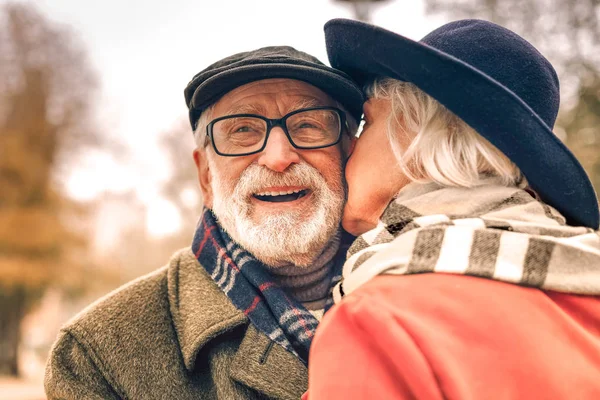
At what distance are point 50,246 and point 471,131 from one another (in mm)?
20911

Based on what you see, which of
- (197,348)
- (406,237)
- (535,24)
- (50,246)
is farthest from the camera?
(50,246)

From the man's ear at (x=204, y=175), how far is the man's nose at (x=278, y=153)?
1.58 feet

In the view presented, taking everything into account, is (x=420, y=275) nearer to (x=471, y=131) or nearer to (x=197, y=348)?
(x=471, y=131)

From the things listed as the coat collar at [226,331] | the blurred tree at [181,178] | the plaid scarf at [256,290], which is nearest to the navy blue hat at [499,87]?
the plaid scarf at [256,290]

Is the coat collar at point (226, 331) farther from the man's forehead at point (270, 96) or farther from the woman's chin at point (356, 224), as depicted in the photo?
the man's forehead at point (270, 96)

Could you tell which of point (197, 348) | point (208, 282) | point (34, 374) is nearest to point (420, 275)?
point (197, 348)

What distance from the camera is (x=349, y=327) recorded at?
1226 millimetres

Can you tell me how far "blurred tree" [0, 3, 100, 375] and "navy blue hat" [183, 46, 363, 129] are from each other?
19458 millimetres

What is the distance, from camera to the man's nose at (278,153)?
2273 mm

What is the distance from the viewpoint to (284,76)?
231cm

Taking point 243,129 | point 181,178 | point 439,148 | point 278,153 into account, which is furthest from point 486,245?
point 181,178

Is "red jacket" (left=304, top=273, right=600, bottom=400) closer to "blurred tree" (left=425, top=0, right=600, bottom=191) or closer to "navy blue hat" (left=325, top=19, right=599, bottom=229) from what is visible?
"navy blue hat" (left=325, top=19, right=599, bottom=229)

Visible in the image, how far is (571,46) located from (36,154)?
1859 centimetres

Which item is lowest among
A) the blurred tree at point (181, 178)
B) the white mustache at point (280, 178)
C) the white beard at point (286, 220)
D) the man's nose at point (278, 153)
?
the blurred tree at point (181, 178)
